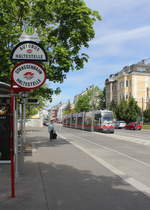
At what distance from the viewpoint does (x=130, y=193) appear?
6.40 meters

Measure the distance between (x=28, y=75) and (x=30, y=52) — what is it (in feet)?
1.74

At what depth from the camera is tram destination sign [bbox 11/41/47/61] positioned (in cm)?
601

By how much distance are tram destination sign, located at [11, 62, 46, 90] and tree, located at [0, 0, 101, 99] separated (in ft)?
23.7

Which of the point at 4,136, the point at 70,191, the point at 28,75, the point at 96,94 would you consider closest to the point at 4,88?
the point at 4,136

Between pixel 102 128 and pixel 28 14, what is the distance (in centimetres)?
2439

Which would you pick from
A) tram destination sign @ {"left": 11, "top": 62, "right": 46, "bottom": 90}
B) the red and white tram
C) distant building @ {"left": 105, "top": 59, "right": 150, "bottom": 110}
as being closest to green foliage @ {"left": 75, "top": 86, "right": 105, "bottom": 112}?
distant building @ {"left": 105, "top": 59, "right": 150, "bottom": 110}

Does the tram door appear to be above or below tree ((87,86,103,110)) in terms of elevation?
below

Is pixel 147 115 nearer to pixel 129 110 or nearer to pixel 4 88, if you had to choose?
pixel 129 110

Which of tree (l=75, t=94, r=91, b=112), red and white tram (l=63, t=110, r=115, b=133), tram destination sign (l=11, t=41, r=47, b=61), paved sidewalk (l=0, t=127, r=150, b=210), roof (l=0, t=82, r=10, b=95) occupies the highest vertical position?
tree (l=75, t=94, r=91, b=112)

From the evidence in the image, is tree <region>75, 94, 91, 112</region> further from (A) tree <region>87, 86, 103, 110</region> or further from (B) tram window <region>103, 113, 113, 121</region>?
(B) tram window <region>103, 113, 113, 121</region>

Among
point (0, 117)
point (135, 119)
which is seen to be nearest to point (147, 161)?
point (0, 117)

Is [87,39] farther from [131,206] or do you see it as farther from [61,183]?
[131,206]

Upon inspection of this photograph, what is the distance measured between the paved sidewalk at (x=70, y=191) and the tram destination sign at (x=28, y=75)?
2.20m

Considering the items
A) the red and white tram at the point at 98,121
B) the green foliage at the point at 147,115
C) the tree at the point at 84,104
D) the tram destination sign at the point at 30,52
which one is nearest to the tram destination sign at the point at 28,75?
the tram destination sign at the point at 30,52
